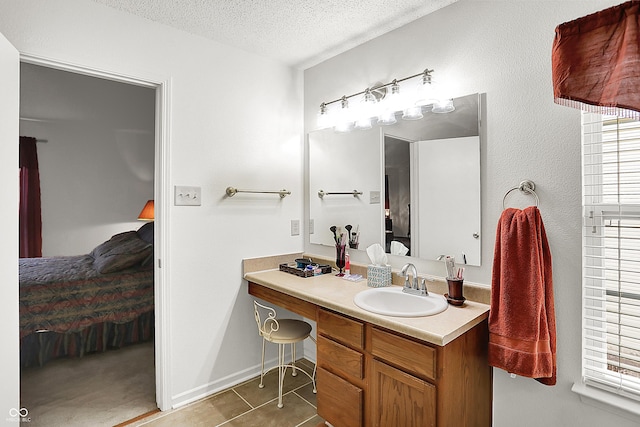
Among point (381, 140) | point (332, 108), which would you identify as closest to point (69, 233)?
point (332, 108)

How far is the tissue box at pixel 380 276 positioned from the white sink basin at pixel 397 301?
71 mm

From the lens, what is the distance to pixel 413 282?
76.7 inches

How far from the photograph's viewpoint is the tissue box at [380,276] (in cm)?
211

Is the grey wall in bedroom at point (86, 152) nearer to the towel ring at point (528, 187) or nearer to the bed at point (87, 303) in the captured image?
the bed at point (87, 303)

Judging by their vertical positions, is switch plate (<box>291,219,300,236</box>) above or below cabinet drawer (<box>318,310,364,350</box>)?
above

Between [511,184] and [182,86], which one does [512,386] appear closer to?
[511,184]

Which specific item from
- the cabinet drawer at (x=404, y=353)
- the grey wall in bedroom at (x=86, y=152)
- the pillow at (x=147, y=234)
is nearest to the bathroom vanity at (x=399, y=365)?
the cabinet drawer at (x=404, y=353)

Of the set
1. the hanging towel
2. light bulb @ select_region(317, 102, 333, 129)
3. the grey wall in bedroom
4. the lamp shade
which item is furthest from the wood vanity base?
the grey wall in bedroom

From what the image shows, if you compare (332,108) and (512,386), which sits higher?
(332,108)

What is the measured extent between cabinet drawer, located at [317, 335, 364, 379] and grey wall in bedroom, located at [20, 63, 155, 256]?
12.5 ft

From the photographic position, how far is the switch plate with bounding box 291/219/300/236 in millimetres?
2793

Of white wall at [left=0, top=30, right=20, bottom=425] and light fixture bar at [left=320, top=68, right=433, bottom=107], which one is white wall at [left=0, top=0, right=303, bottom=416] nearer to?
white wall at [left=0, top=30, right=20, bottom=425]

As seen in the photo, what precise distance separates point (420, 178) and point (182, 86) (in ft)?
5.18

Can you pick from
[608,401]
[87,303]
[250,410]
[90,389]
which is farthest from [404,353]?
[87,303]
